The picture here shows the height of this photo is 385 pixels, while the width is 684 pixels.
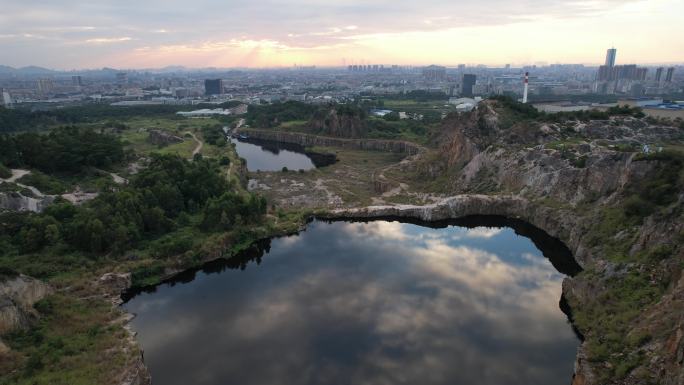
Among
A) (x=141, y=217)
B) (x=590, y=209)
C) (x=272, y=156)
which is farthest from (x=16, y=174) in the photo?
(x=590, y=209)

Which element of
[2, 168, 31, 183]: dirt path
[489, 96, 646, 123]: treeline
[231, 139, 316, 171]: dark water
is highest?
[489, 96, 646, 123]: treeline

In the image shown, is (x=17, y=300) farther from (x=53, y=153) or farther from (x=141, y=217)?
(x=53, y=153)

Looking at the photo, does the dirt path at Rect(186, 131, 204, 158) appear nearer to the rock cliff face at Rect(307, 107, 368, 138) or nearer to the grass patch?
the rock cliff face at Rect(307, 107, 368, 138)

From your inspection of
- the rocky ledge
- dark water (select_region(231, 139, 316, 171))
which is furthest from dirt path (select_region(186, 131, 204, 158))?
the rocky ledge

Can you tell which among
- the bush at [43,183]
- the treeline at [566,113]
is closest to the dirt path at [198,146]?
the bush at [43,183]

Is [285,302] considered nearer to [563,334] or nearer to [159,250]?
[159,250]

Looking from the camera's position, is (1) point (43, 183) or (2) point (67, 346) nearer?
(2) point (67, 346)
